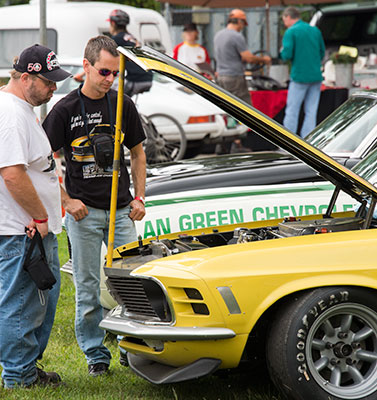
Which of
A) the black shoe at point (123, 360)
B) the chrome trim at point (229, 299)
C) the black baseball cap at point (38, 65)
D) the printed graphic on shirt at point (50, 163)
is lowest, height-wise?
the black shoe at point (123, 360)

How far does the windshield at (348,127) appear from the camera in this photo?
6.65 metres

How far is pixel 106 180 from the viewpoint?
4918 millimetres

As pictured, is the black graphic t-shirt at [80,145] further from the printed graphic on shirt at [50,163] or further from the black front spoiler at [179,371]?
the black front spoiler at [179,371]

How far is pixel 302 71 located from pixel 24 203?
27.3ft

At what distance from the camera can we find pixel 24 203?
14.5 feet

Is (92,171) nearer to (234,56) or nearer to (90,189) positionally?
(90,189)

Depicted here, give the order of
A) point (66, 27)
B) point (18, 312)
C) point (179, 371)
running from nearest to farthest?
point (179, 371) < point (18, 312) < point (66, 27)

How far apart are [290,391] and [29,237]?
1.66 meters

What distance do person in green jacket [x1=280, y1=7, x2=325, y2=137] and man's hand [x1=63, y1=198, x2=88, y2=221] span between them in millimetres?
7587

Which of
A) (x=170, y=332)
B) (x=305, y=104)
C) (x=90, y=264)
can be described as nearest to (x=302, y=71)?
(x=305, y=104)

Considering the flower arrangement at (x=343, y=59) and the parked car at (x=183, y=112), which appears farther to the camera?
the flower arrangement at (x=343, y=59)

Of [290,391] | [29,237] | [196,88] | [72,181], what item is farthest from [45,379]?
[196,88]

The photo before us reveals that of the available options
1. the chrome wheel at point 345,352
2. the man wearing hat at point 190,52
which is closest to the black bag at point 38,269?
the chrome wheel at point 345,352

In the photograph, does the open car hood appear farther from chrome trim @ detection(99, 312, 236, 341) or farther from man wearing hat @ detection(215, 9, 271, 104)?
man wearing hat @ detection(215, 9, 271, 104)
